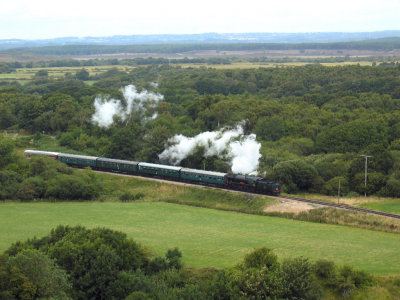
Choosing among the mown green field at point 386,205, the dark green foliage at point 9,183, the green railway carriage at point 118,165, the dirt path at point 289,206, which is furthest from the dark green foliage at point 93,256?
the green railway carriage at point 118,165

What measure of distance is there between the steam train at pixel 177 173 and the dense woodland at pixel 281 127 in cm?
563

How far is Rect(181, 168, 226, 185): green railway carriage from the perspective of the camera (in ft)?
195

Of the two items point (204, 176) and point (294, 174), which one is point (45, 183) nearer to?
point (204, 176)

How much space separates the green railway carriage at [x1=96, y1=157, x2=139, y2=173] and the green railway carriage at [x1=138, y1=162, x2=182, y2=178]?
4.11 feet

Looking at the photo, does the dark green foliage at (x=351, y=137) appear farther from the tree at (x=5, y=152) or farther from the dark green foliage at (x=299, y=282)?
the dark green foliage at (x=299, y=282)

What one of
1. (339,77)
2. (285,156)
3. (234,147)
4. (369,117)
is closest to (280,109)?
(369,117)

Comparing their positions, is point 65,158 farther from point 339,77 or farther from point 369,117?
point 339,77

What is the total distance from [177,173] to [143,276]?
32.5 metres

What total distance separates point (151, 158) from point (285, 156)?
2101 cm

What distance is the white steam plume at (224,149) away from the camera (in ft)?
205

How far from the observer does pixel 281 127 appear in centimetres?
8569

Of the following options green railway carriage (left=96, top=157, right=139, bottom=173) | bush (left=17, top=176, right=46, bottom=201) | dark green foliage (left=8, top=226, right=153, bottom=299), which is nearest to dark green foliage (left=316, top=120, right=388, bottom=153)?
green railway carriage (left=96, top=157, right=139, bottom=173)

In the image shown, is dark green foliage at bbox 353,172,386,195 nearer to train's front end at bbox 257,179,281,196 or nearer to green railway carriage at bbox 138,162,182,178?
train's front end at bbox 257,179,281,196

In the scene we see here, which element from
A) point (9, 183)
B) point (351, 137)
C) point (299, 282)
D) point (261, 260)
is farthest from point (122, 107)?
point (299, 282)
